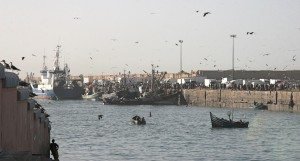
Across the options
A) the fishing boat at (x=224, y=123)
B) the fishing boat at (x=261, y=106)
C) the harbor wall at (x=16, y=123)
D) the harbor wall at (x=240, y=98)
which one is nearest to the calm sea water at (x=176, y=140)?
the fishing boat at (x=224, y=123)

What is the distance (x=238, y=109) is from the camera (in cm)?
13888

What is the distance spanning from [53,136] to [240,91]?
71.5 m

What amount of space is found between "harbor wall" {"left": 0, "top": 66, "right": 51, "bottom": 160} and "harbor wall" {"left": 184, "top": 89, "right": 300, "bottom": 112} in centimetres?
9269

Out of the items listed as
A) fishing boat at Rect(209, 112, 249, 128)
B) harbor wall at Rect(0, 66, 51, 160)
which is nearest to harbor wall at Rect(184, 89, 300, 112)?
fishing boat at Rect(209, 112, 249, 128)

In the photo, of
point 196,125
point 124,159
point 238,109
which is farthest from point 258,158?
point 238,109

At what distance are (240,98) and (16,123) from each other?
117 m

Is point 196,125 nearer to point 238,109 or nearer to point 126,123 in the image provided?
point 126,123

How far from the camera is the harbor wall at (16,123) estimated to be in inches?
945

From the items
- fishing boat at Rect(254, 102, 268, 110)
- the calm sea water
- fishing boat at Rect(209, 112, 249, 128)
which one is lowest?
the calm sea water

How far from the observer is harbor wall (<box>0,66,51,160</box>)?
78.8 feet

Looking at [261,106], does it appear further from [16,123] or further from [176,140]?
[16,123]

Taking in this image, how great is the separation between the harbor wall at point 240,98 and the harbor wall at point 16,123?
304 feet

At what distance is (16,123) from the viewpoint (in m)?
26.9

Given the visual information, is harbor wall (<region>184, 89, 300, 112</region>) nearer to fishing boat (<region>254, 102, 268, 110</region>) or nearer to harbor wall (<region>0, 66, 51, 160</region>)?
fishing boat (<region>254, 102, 268, 110</region>)
